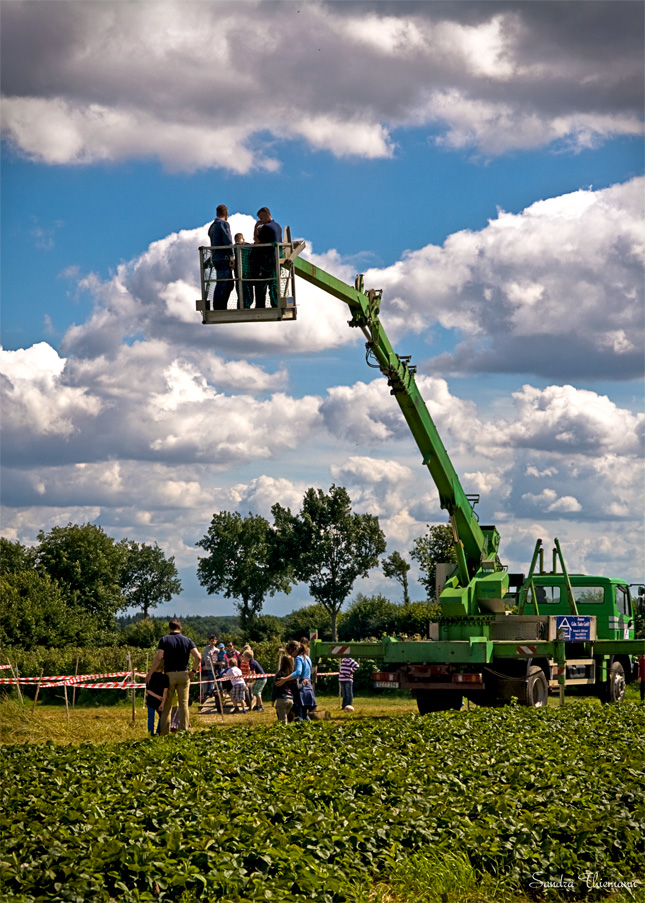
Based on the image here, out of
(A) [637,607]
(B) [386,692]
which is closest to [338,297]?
(A) [637,607]

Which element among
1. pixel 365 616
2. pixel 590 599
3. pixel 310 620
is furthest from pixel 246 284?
pixel 310 620

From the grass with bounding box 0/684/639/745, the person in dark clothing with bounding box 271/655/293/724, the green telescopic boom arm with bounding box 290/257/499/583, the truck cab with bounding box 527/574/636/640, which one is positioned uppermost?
the green telescopic boom arm with bounding box 290/257/499/583

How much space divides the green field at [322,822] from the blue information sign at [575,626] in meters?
9.63

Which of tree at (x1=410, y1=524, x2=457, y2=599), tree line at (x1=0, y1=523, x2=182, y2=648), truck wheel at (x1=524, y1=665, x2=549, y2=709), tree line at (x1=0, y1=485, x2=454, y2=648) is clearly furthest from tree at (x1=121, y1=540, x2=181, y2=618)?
truck wheel at (x1=524, y1=665, x2=549, y2=709)

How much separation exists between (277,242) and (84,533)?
66.5 meters

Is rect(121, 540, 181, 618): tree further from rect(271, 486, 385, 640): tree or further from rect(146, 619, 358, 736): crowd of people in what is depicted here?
rect(146, 619, 358, 736): crowd of people

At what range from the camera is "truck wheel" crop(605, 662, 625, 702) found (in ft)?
71.8

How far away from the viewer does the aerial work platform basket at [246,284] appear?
12.7m

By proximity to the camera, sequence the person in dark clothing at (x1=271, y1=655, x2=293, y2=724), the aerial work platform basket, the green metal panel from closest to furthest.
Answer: the aerial work platform basket → the person in dark clothing at (x1=271, y1=655, x2=293, y2=724) → the green metal panel

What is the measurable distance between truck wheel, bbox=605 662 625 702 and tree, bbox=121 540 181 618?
313ft

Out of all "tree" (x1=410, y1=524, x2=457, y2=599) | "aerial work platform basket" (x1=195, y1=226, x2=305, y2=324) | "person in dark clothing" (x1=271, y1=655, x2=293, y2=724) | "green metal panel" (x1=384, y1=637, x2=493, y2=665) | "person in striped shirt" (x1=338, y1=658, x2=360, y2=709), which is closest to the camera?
"aerial work platform basket" (x1=195, y1=226, x2=305, y2=324)

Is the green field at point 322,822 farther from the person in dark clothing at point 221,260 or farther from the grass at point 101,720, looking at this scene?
the grass at point 101,720

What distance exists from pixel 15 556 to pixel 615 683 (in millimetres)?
64277

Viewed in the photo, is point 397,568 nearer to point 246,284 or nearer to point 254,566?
point 254,566
